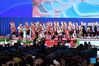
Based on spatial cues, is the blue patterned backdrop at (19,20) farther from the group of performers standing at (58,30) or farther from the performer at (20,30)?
the performer at (20,30)

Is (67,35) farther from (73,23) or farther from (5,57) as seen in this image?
(5,57)

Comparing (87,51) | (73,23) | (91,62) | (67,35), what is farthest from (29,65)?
(73,23)

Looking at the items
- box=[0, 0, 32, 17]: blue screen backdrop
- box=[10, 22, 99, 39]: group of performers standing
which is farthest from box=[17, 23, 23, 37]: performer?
box=[0, 0, 32, 17]: blue screen backdrop

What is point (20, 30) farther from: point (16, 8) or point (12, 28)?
point (16, 8)

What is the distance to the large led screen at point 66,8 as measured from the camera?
76.2 feet

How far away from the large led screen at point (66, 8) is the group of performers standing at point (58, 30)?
714 mm

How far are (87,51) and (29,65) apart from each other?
1932 millimetres

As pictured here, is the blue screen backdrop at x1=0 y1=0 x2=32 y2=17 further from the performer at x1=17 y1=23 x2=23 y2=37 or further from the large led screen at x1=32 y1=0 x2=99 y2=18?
the performer at x1=17 y1=23 x2=23 y2=37

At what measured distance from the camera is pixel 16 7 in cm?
2395

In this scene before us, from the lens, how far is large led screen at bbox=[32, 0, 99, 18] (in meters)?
23.2

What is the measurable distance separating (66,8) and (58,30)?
221 centimetres

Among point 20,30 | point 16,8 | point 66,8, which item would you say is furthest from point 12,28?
point 66,8

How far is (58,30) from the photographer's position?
72.8ft

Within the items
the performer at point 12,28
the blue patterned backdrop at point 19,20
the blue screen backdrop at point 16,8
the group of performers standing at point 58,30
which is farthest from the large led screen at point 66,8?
the performer at point 12,28
